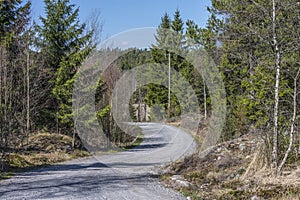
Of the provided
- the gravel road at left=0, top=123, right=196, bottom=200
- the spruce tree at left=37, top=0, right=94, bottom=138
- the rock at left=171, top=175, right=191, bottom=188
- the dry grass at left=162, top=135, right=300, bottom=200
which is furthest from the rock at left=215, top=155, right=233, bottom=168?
the spruce tree at left=37, top=0, right=94, bottom=138

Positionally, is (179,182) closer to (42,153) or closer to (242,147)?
(242,147)

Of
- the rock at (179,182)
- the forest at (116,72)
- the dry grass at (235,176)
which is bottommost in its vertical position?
the rock at (179,182)

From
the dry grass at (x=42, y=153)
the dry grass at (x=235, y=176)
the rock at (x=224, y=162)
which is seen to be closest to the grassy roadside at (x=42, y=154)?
the dry grass at (x=42, y=153)

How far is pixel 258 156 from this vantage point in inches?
313

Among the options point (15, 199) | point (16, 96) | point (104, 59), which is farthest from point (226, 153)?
point (104, 59)

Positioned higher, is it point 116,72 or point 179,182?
point 116,72

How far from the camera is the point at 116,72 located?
64.5 feet

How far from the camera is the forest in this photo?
26.9 feet

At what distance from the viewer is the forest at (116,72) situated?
819cm

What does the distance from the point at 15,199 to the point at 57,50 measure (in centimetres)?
1278

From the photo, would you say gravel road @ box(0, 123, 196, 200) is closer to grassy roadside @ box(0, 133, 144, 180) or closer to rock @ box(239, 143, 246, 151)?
grassy roadside @ box(0, 133, 144, 180)

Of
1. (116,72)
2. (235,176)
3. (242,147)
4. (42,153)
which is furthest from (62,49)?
(235,176)

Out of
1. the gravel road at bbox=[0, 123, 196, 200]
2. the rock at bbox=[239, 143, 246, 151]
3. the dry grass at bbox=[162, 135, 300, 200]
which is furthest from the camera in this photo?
the rock at bbox=[239, 143, 246, 151]

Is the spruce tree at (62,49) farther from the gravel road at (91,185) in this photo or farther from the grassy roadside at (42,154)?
the gravel road at (91,185)
